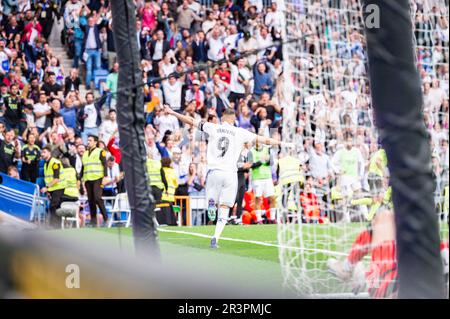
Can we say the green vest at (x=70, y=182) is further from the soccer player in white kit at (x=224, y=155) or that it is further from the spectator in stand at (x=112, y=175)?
the soccer player in white kit at (x=224, y=155)

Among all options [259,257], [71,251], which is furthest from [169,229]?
[71,251]

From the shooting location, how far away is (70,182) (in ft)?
55.1

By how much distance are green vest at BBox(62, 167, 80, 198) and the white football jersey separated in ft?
16.6

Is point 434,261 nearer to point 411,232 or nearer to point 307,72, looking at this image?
point 411,232

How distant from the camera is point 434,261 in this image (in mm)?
3273

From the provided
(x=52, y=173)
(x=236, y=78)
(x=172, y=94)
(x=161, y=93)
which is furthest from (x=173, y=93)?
(x=52, y=173)

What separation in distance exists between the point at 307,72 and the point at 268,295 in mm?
4601

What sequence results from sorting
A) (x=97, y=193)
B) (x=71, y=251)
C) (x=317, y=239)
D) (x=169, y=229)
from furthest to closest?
(x=97, y=193), (x=169, y=229), (x=317, y=239), (x=71, y=251)

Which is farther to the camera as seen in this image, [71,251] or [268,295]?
[71,251]

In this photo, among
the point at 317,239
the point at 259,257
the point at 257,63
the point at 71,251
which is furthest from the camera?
the point at 257,63

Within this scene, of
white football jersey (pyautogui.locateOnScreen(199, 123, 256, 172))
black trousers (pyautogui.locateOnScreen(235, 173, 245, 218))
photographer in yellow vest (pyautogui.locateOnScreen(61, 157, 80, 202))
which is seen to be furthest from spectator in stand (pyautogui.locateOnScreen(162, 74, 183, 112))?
white football jersey (pyautogui.locateOnScreen(199, 123, 256, 172))

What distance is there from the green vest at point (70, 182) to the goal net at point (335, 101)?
25.0ft

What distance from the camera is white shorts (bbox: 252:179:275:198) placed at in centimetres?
1819

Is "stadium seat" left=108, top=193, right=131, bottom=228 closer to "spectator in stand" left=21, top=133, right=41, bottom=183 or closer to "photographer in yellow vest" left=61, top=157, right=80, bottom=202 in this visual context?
"photographer in yellow vest" left=61, top=157, right=80, bottom=202
